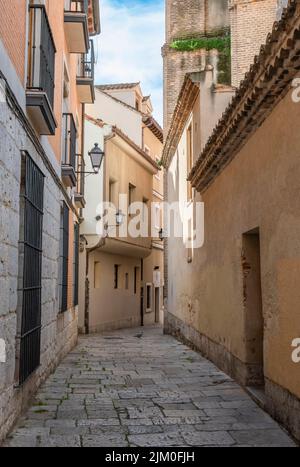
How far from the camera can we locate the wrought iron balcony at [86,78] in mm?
13136

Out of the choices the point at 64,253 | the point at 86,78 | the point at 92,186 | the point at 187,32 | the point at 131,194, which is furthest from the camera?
the point at 131,194

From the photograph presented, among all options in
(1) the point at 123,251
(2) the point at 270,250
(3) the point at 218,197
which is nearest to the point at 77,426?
(2) the point at 270,250

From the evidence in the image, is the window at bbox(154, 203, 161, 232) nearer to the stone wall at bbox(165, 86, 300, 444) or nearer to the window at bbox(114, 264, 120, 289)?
the window at bbox(114, 264, 120, 289)

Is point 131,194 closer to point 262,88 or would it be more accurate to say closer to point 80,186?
point 80,186

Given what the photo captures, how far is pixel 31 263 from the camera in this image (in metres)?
6.15

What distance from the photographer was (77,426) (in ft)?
17.4

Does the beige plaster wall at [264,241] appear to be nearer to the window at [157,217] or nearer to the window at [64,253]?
the window at [64,253]

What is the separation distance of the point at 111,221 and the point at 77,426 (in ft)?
41.4

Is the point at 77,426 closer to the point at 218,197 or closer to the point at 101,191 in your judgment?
the point at 218,197

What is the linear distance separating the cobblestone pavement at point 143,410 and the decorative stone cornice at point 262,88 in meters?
3.39

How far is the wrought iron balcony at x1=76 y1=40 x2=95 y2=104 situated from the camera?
517 inches

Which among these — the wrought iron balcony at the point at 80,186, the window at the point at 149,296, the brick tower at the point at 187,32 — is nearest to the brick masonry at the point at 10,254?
the wrought iron balcony at the point at 80,186

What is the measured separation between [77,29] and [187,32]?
10136mm

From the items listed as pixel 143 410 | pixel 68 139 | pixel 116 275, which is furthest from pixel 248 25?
pixel 143 410
